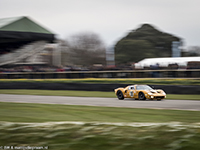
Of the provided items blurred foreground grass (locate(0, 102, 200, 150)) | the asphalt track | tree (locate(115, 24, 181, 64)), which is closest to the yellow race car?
the asphalt track

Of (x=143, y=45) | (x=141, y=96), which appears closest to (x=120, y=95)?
(x=141, y=96)

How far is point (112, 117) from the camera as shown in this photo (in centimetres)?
1052

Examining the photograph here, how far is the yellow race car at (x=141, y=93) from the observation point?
1661 cm

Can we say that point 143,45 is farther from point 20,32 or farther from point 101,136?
point 101,136

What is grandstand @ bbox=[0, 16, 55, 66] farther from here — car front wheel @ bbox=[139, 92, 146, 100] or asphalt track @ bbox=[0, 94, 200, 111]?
car front wheel @ bbox=[139, 92, 146, 100]

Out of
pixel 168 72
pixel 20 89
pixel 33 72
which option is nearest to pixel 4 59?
pixel 33 72

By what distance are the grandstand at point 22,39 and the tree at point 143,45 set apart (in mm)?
15518

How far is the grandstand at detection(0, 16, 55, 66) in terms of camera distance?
165ft

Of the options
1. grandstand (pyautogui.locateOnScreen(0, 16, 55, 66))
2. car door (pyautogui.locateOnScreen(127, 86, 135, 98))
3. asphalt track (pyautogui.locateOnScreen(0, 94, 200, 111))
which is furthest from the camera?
grandstand (pyautogui.locateOnScreen(0, 16, 55, 66))

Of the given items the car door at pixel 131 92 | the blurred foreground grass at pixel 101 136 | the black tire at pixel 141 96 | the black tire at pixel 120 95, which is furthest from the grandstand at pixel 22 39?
the blurred foreground grass at pixel 101 136

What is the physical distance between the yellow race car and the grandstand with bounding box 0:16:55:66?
3502cm

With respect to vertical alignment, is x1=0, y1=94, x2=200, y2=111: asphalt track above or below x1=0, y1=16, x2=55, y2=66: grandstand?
below

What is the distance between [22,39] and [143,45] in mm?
24105

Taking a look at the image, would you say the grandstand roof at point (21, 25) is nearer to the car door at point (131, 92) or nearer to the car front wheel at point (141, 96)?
the car door at point (131, 92)
